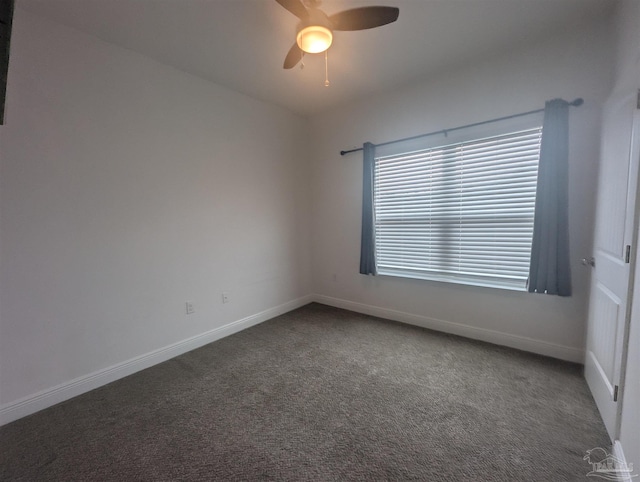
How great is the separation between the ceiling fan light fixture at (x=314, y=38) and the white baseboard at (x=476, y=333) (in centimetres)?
279

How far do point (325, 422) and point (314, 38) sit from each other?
2.41m

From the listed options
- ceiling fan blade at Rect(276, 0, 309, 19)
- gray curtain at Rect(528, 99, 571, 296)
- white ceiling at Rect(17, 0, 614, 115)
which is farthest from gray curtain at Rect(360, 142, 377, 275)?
ceiling fan blade at Rect(276, 0, 309, 19)

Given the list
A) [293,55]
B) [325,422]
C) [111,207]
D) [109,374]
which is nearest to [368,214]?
[293,55]

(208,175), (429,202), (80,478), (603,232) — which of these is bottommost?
(80,478)

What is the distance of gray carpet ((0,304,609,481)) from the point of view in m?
1.43

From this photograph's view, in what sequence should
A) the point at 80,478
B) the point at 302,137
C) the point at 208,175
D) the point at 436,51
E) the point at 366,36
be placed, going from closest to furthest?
the point at 80,478
the point at 366,36
the point at 436,51
the point at 208,175
the point at 302,137

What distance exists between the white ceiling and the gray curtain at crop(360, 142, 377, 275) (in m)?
0.81

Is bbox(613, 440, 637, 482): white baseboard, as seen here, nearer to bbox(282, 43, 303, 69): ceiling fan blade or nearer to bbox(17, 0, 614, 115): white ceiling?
bbox(17, 0, 614, 115): white ceiling

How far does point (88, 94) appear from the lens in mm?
2102

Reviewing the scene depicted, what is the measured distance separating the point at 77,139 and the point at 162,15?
1.09 m

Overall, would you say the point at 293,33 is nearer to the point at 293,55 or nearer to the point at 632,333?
the point at 293,55

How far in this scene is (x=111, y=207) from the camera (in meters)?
2.24

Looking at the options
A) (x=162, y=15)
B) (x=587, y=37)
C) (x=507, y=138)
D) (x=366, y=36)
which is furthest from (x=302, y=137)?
(x=587, y=37)

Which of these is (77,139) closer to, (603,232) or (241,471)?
(241,471)
